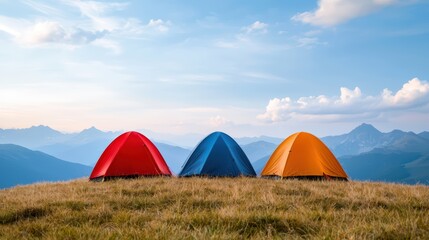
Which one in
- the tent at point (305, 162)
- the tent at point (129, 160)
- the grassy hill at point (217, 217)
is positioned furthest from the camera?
the tent at point (305, 162)

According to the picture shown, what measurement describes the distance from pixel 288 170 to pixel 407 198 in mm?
8903

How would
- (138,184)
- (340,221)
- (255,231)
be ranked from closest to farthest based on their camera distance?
(255,231) → (340,221) → (138,184)

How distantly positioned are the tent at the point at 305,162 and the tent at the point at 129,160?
5.72 m

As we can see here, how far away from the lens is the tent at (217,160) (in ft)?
59.3

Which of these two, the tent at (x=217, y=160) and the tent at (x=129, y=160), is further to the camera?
the tent at (x=217, y=160)

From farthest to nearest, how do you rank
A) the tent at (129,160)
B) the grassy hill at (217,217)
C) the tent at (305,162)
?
1. the tent at (305,162)
2. the tent at (129,160)
3. the grassy hill at (217,217)

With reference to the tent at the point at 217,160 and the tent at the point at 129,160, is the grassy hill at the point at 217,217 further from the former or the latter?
the tent at the point at 217,160

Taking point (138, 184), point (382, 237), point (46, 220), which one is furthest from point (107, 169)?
point (382, 237)

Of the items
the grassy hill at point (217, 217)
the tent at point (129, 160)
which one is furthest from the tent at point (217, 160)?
the grassy hill at point (217, 217)

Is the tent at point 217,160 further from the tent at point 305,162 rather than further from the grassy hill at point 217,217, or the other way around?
the grassy hill at point 217,217

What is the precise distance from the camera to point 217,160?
18297mm

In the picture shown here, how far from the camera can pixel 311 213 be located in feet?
23.7

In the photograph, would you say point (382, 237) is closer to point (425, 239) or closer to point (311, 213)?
point (425, 239)

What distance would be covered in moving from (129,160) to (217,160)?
14.2 feet
